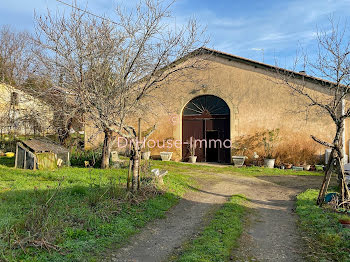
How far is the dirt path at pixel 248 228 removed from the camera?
482 centimetres

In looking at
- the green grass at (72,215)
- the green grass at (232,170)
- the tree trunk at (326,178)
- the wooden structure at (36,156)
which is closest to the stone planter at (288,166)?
the green grass at (232,170)

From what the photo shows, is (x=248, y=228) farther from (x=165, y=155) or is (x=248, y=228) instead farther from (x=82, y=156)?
(x=165, y=155)

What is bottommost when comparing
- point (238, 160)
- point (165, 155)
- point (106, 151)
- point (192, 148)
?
point (238, 160)

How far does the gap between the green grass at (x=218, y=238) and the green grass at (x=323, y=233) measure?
4.39 feet

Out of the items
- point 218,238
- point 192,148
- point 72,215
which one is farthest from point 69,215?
point 192,148

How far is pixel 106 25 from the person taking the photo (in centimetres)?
811

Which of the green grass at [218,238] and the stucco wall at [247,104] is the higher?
the stucco wall at [247,104]

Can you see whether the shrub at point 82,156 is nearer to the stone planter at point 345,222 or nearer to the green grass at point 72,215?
the green grass at point 72,215

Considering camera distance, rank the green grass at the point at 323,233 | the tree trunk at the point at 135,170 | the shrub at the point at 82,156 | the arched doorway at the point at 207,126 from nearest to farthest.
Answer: the green grass at the point at 323,233 → the tree trunk at the point at 135,170 → the shrub at the point at 82,156 → the arched doorway at the point at 207,126

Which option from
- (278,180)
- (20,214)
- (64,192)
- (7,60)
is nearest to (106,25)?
(64,192)

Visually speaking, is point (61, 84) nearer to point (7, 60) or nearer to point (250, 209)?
point (250, 209)

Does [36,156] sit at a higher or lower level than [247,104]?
lower

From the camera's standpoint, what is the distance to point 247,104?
628 inches

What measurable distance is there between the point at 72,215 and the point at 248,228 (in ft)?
12.3
